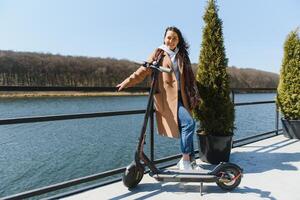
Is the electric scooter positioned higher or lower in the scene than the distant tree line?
lower

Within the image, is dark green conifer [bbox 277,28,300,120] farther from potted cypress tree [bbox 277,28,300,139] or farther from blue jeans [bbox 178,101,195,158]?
blue jeans [bbox 178,101,195,158]

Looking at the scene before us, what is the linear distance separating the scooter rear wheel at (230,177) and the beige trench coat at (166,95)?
49cm

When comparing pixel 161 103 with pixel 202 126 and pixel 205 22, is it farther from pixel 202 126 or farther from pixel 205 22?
pixel 205 22

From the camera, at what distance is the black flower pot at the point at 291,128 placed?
5.14m

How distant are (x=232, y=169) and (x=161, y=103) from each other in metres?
0.80

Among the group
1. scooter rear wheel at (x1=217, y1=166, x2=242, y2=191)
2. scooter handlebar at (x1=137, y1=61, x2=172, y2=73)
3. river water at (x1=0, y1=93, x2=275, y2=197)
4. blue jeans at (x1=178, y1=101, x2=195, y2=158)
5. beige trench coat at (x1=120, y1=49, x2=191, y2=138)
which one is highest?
scooter handlebar at (x1=137, y1=61, x2=172, y2=73)

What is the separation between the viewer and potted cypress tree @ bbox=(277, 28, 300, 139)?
203 inches

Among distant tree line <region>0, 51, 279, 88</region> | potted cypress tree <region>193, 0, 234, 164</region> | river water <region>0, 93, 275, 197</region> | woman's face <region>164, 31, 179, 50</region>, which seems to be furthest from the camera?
distant tree line <region>0, 51, 279, 88</region>

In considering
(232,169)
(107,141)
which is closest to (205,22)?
(232,169)

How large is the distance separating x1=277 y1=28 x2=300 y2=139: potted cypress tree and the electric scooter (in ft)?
9.65

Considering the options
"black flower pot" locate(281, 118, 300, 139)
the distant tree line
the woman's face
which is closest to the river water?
"black flower pot" locate(281, 118, 300, 139)

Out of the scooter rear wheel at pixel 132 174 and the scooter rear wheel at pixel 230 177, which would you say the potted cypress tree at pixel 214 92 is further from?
the scooter rear wheel at pixel 132 174

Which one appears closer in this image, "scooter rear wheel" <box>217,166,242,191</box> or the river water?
"scooter rear wheel" <box>217,166,242,191</box>

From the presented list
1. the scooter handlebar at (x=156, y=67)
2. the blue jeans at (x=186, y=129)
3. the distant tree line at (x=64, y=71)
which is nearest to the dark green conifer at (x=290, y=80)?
the blue jeans at (x=186, y=129)
